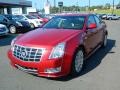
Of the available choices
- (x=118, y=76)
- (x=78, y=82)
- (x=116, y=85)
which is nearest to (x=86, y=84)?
(x=78, y=82)

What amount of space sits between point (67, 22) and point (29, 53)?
2.26 meters

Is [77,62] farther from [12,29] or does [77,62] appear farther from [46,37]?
[12,29]

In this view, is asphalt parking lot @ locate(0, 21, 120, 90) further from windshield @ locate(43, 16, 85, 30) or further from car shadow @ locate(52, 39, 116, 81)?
windshield @ locate(43, 16, 85, 30)

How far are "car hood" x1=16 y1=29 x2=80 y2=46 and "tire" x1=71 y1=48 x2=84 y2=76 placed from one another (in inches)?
19.9

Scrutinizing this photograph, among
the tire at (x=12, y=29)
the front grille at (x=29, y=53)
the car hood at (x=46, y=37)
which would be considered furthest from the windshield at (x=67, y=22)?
the tire at (x=12, y=29)

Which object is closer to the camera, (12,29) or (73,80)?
(73,80)

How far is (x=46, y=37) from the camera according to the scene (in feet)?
21.2

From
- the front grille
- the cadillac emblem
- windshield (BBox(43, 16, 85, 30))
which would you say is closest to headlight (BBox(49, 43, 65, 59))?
the front grille

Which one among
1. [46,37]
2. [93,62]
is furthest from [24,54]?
[93,62]

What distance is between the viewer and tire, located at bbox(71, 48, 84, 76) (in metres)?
6.25

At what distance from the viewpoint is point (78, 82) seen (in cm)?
603

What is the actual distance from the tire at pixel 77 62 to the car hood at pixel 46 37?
1.66 ft

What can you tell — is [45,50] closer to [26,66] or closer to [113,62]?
[26,66]

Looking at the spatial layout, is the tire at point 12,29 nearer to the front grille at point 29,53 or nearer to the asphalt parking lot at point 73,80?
the asphalt parking lot at point 73,80
